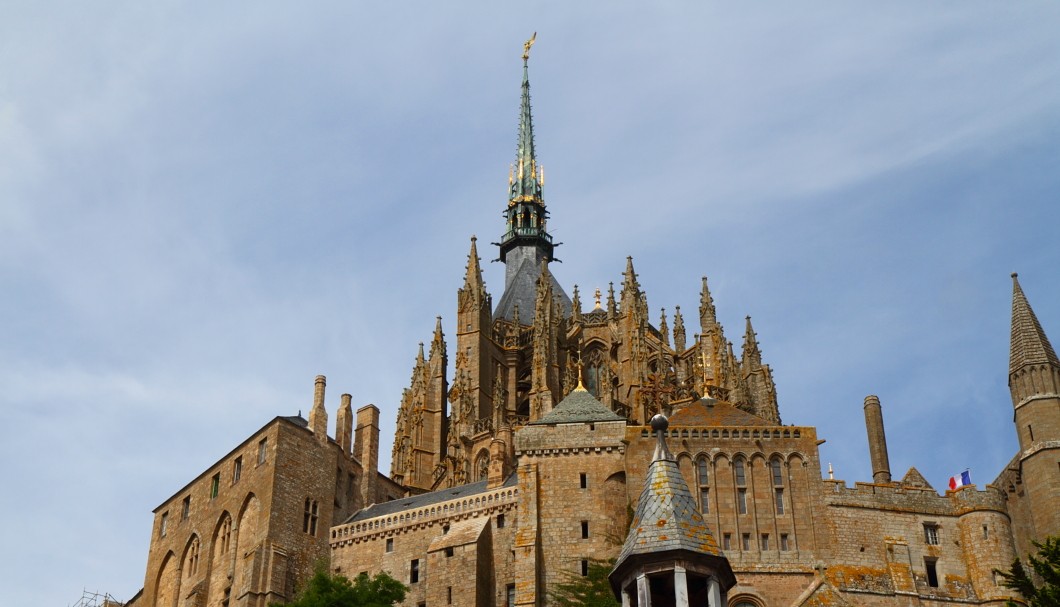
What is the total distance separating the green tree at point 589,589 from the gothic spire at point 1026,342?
55.6 feet

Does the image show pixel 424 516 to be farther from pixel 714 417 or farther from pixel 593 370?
pixel 593 370

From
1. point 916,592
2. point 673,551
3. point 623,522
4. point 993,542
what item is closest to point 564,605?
point 623,522

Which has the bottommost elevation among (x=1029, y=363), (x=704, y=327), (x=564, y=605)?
(x=564, y=605)

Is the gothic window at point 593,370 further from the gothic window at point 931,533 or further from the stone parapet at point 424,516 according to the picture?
the gothic window at point 931,533

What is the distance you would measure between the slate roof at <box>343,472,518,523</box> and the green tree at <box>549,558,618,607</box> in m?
6.90

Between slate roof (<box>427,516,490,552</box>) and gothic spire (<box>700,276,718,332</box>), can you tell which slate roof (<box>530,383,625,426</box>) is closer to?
slate roof (<box>427,516,490,552</box>)

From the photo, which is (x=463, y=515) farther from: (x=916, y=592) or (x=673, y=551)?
(x=673, y=551)

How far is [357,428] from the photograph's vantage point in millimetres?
66312

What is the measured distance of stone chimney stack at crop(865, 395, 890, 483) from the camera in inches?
2260

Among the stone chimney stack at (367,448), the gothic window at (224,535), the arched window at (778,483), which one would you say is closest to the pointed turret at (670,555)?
the arched window at (778,483)

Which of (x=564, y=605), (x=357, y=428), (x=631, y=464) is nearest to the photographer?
(x=564, y=605)

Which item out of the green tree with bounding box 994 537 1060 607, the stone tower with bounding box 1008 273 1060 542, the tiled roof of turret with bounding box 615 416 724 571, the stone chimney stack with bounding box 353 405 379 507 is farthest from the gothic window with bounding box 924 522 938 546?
the tiled roof of turret with bounding box 615 416 724 571

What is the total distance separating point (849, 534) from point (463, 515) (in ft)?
46.9

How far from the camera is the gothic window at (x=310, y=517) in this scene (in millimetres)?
57562
